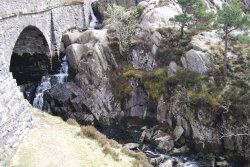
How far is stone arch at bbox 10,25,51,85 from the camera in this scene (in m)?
57.7

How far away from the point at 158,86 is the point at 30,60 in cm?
2008

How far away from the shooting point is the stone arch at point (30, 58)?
57688mm

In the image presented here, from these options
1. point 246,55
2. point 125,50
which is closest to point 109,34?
point 125,50

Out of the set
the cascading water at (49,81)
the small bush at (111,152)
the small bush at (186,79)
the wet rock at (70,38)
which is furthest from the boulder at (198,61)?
the small bush at (111,152)

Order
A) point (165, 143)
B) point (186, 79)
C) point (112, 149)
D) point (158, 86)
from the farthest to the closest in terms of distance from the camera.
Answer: point (158, 86) → point (186, 79) → point (165, 143) → point (112, 149)

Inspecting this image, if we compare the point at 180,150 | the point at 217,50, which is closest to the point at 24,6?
the point at 217,50

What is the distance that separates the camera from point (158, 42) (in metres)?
57.8

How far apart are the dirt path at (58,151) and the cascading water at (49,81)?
66.2ft

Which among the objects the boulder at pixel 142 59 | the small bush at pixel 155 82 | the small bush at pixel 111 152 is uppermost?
the boulder at pixel 142 59

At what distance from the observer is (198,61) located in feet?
171

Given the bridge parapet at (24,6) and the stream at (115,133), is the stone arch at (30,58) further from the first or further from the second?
the bridge parapet at (24,6)

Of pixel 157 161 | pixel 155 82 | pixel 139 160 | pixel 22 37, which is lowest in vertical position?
pixel 157 161

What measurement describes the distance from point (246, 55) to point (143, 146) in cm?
1913

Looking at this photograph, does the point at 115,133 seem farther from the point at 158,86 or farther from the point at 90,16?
the point at 90,16
